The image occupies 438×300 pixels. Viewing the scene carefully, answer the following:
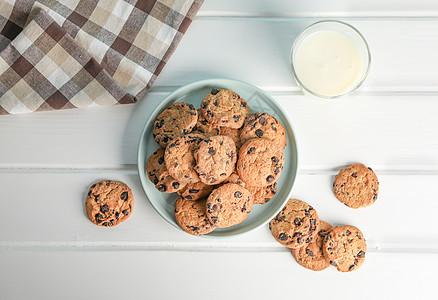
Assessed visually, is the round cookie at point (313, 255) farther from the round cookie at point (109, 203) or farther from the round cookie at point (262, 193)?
the round cookie at point (109, 203)

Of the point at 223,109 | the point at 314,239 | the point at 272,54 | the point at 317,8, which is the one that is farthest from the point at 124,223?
the point at 317,8

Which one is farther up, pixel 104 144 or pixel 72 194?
pixel 104 144

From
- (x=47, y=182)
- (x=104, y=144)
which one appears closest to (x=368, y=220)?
(x=104, y=144)

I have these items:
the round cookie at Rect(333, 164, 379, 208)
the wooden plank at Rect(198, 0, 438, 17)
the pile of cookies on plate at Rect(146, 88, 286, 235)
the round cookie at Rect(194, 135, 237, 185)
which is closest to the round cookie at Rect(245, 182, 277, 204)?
the pile of cookies on plate at Rect(146, 88, 286, 235)

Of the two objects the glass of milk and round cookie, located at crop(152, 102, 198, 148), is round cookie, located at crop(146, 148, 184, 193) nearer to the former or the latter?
round cookie, located at crop(152, 102, 198, 148)

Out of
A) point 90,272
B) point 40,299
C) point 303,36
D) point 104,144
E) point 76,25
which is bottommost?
point 40,299

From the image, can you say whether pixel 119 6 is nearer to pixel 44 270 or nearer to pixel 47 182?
pixel 47 182
